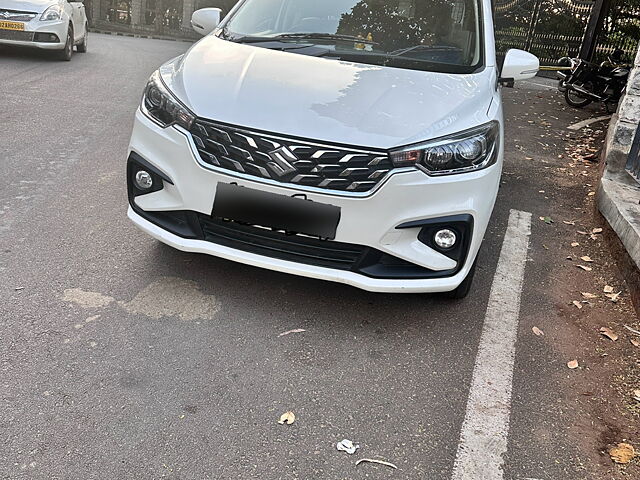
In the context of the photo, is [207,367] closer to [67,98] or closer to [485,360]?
[485,360]

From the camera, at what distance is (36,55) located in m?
11.7

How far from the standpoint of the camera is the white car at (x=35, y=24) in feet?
34.6

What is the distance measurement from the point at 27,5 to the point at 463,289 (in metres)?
9.71

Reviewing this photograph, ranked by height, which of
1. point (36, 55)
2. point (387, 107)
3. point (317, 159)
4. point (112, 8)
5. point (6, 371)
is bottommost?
point (112, 8)

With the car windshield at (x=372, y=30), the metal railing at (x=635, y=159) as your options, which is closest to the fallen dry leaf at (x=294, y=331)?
the car windshield at (x=372, y=30)

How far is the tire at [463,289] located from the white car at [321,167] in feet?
0.05

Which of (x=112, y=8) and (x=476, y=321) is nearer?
(x=476, y=321)

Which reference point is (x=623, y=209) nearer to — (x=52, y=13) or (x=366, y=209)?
(x=366, y=209)

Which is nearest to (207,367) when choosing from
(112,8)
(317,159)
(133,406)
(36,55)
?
(133,406)

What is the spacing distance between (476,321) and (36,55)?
10.7 metres

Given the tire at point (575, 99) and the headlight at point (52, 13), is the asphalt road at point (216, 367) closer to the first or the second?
the headlight at point (52, 13)

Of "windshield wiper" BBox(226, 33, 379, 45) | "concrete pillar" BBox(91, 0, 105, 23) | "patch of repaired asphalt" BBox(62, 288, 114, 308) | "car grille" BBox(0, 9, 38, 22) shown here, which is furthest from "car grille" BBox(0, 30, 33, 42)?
"concrete pillar" BBox(91, 0, 105, 23)

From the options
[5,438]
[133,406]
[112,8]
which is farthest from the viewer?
[112,8]

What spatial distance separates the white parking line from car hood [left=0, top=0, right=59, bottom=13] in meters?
9.23
